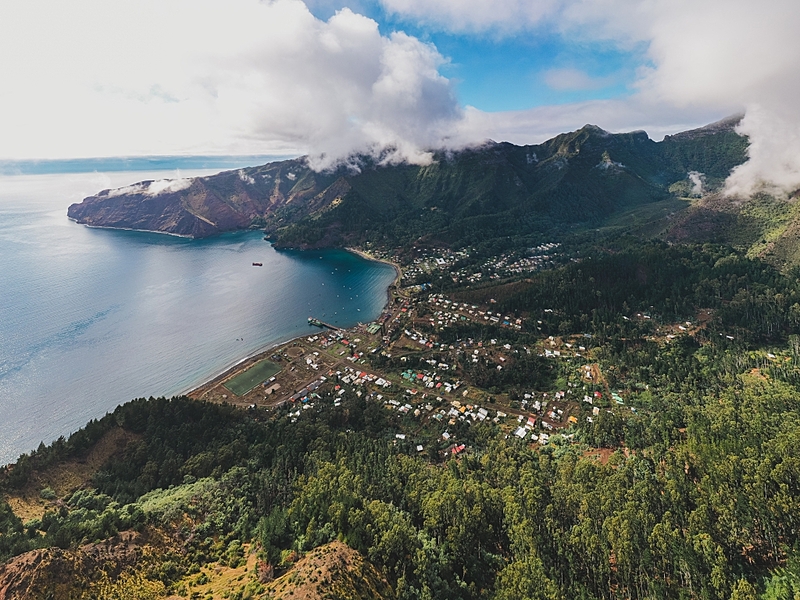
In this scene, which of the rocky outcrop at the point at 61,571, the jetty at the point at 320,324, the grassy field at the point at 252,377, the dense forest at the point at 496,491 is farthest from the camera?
the jetty at the point at 320,324

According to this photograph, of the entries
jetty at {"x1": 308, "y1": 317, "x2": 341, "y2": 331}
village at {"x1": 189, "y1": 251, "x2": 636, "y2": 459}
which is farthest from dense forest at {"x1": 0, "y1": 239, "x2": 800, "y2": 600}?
jetty at {"x1": 308, "y1": 317, "x2": 341, "y2": 331}

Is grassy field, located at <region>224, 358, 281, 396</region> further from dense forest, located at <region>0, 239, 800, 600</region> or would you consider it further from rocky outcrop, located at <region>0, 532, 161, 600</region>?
rocky outcrop, located at <region>0, 532, 161, 600</region>

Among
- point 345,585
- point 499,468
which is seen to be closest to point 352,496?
point 345,585

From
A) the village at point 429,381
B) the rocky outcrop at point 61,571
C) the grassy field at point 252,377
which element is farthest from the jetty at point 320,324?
the rocky outcrop at point 61,571

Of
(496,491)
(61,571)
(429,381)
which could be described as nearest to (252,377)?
(429,381)

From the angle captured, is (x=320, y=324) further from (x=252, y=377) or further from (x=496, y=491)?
(x=496, y=491)

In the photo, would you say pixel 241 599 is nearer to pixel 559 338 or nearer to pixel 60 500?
pixel 60 500

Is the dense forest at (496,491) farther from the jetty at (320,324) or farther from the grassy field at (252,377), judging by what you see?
the jetty at (320,324)

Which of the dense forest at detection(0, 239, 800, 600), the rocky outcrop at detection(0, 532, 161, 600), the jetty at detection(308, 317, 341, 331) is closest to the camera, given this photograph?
the rocky outcrop at detection(0, 532, 161, 600)
